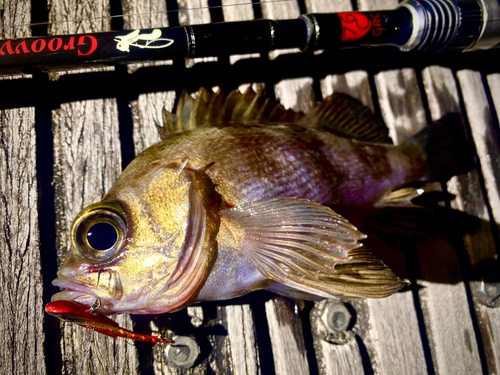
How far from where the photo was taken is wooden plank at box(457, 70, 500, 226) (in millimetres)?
2018

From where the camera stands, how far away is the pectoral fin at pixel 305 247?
121 centimetres

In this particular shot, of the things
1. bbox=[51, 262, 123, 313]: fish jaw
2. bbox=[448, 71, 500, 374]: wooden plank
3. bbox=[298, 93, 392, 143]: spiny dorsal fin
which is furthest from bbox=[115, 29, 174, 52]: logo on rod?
bbox=[448, 71, 500, 374]: wooden plank

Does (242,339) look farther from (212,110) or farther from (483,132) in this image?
(483,132)

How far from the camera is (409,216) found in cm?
173

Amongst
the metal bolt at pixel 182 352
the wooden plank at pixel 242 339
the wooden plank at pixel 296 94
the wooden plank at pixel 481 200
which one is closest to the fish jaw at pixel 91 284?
the metal bolt at pixel 182 352

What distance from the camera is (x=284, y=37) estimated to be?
168cm

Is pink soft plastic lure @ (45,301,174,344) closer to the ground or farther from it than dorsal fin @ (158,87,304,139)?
closer to the ground

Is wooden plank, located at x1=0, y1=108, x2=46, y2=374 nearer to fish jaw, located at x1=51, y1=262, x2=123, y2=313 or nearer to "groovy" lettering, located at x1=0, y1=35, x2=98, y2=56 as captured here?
"groovy" lettering, located at x1=0, y1=35, x2=98, y2=56

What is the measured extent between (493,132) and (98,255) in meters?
2.28

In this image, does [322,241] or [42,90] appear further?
[42,90]

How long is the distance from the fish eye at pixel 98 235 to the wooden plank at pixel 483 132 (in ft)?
6.77

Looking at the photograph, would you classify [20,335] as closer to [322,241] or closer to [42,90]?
[42,90]

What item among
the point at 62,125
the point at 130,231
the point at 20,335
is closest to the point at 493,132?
the point at 130,231

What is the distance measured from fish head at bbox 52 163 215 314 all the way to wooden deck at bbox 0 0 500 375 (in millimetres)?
550
